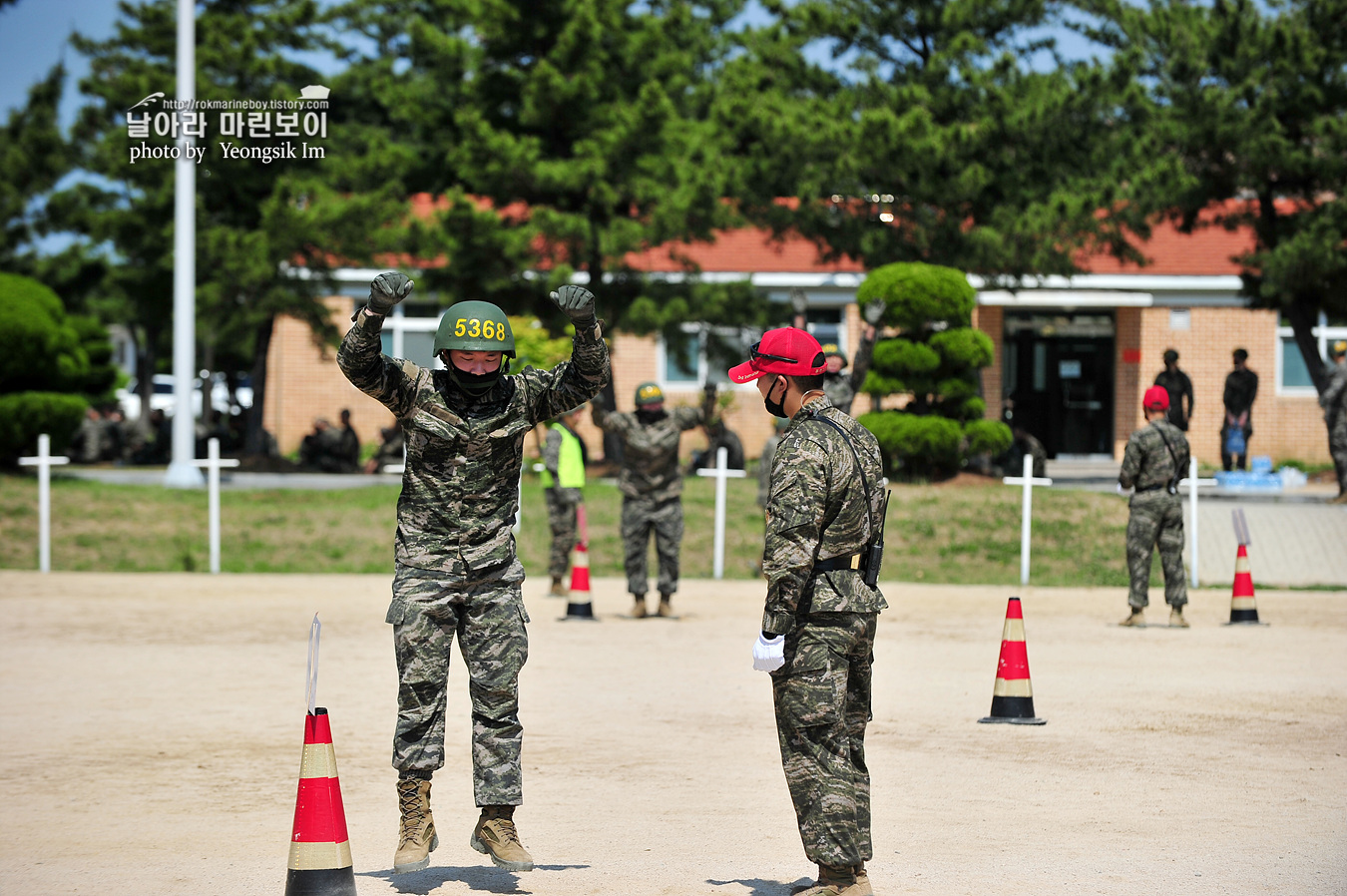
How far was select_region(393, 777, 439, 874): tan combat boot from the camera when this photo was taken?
597cm

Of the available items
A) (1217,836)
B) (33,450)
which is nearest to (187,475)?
(33,450)

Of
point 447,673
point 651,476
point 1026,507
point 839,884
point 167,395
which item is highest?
point 167,395

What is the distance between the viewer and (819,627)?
568 cm

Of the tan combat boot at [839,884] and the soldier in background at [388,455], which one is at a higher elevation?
the soldier in background at [388,455]

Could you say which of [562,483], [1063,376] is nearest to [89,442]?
[562,483]

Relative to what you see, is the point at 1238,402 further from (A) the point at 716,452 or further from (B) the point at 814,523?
(B) the point at 814,523

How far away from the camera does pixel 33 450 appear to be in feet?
84.3

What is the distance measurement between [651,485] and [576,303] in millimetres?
8870

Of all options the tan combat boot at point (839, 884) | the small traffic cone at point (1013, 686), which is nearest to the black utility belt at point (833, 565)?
the tan combat boot at point (839, 884)

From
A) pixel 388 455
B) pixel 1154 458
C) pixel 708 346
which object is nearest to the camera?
pixel 1154 458

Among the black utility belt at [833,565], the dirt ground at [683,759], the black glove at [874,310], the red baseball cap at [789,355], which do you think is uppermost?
the black glove at [874,310]

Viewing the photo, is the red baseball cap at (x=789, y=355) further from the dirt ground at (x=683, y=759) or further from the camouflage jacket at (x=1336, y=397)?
the camouflage jacket at (x=1336, y=397)

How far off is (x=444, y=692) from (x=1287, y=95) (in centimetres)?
2221

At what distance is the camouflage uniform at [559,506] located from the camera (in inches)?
644
